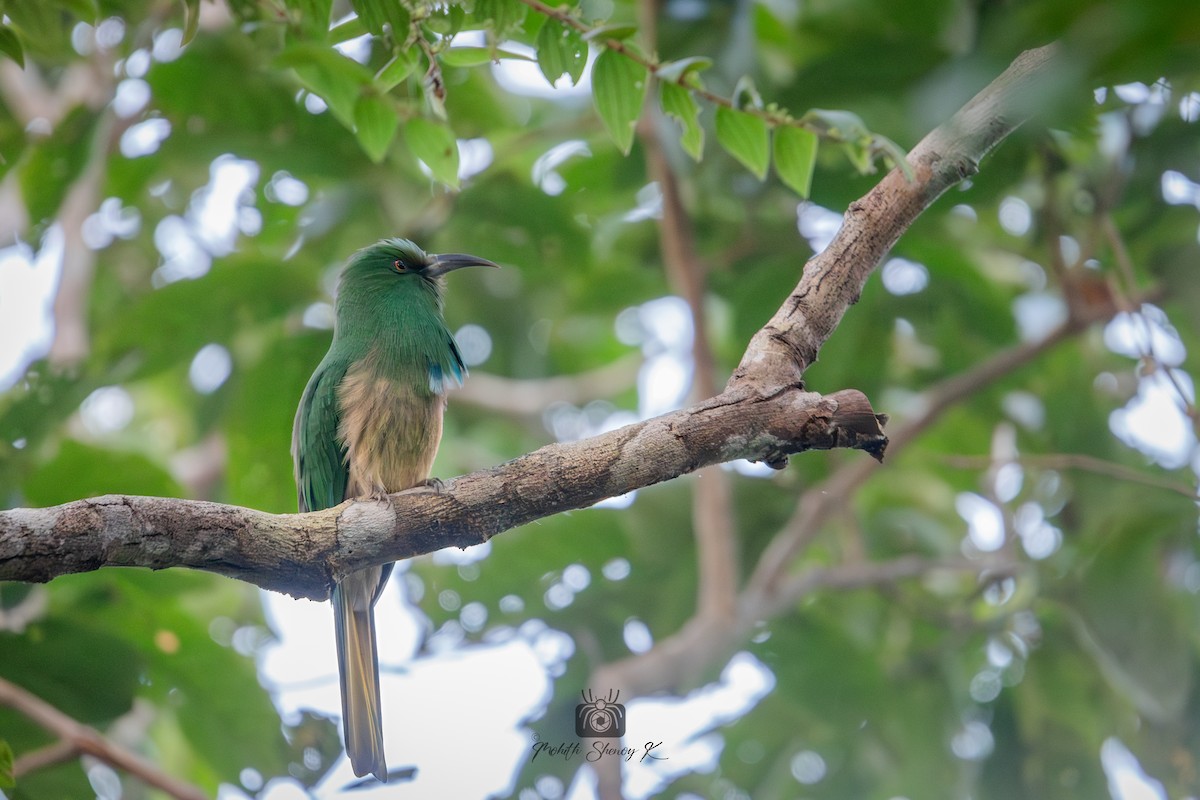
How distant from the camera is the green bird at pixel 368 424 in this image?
12.2ft

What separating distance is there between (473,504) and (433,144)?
3.20ft

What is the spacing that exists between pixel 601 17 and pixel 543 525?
251cm

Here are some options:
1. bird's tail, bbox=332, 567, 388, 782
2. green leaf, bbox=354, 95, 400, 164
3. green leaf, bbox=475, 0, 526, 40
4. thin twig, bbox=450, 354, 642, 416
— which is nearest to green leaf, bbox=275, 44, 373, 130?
green leaf, bbox=354, 95, 400, 164

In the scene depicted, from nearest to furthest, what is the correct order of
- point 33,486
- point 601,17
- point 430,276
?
point 601,17
point 33,486
point 430,276

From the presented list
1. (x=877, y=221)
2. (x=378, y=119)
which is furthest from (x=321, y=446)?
(x=877, y=221)

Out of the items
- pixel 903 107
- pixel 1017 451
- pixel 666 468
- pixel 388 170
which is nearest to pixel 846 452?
pixel 1017 451

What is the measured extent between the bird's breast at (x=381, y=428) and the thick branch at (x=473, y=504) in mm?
1271

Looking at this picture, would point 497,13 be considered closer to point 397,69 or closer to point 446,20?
point 446,20

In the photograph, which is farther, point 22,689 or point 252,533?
point 22,689

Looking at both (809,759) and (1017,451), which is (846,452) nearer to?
(1017,451)

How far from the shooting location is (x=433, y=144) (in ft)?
9.02

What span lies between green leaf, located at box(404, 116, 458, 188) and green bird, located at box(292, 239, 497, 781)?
1.15m

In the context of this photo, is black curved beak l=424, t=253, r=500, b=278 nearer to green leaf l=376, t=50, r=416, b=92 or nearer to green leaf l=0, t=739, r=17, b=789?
green leaf l=376, t=50, r=416, b=92

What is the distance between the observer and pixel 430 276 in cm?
420
